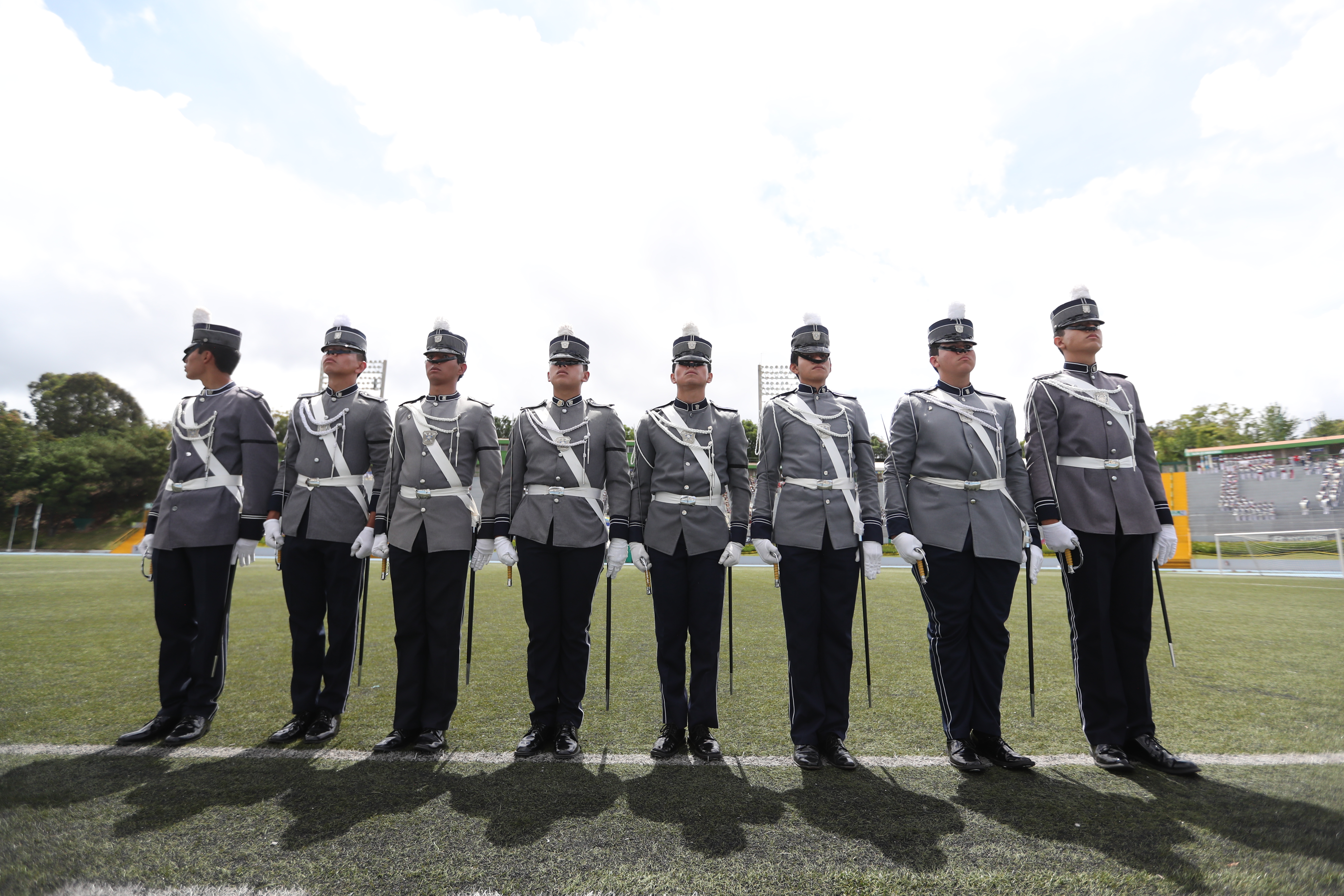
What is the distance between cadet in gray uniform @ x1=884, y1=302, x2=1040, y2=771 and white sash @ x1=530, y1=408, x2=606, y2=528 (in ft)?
5.57

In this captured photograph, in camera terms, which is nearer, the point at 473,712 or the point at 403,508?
the point at 403,508

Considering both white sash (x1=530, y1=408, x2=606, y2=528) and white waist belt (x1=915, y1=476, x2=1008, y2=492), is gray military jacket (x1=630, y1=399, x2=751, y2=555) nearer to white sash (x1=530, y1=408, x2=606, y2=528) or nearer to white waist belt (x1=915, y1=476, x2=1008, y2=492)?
white sash (x1=530, y1=408, x2=606, y2=528)

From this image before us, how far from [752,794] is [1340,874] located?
2067 mm

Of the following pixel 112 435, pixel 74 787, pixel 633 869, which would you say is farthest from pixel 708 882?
pixel 112 435

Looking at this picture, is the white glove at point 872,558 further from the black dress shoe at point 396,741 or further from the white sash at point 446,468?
the black dress shoe at point 396,741

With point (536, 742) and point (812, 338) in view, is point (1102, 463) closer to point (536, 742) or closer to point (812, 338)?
point (812, 338)

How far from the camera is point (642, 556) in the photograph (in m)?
3.85

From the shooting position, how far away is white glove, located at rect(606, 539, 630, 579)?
12.2 feet

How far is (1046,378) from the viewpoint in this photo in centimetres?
390

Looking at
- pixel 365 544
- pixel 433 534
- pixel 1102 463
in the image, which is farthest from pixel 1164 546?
pixel 365 544

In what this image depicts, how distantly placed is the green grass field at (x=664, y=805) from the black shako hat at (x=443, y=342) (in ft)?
7.69

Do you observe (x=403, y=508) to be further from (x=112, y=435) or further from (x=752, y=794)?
(x=112, y=435)

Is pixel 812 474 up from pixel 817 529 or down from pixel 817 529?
up

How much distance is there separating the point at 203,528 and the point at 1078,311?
5.54m
